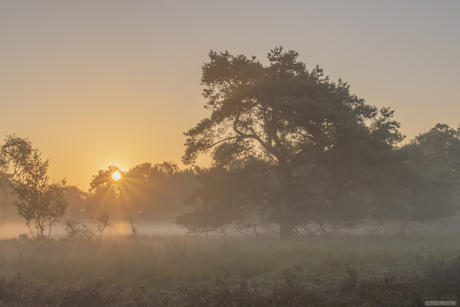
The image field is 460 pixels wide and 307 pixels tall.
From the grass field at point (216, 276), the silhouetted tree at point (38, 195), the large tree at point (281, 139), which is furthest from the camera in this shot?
the large tree at point (281, 139)

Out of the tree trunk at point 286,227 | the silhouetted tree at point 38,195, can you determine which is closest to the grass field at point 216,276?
the silhouetted tree at point 38,195

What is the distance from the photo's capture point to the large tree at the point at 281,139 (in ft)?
61.9

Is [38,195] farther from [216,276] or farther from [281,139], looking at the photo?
[281,139]

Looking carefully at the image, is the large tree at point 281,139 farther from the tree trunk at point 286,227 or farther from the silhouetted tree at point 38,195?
the silhouetted tree at point 38,195

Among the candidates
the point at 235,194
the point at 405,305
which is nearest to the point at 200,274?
the point at 405,305

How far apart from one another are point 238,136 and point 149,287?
44.8ft

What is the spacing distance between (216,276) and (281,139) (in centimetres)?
1319

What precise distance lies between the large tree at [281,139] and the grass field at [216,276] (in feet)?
22.3

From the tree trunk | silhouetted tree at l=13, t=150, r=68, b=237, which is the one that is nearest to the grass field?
silhouetted tree at l=13, t=150, r=68, b=237

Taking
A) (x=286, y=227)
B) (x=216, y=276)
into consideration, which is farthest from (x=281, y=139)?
(x=216, y=276)

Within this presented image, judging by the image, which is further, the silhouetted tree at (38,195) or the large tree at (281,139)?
the large tree at (281,139)

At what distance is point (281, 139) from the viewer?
69.5ft

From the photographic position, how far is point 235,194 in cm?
2072

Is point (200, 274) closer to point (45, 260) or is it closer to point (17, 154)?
point (45, 260)
